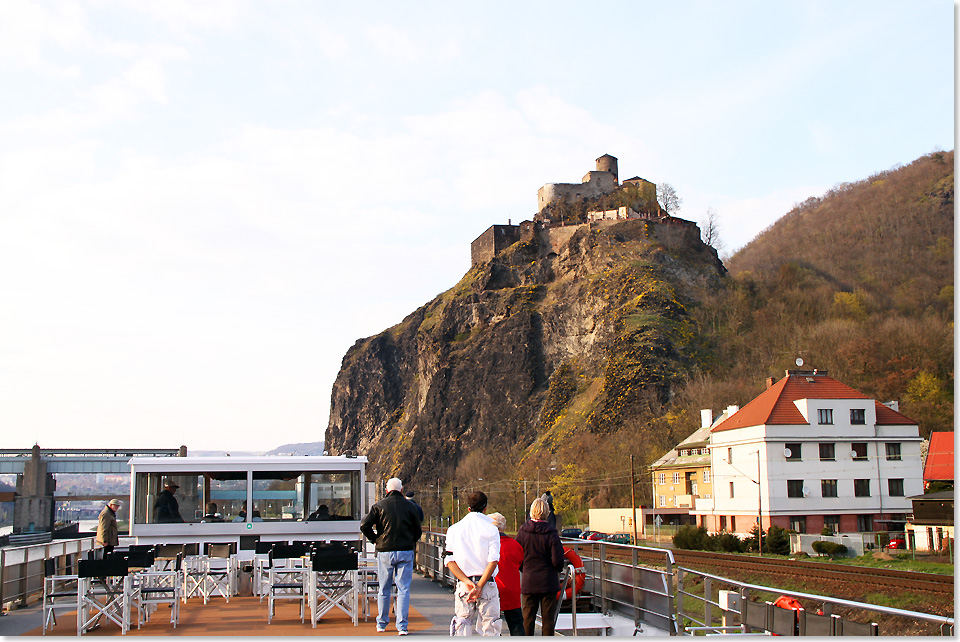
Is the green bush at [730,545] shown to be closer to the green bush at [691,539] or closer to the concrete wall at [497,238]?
the green bush at [691,539]

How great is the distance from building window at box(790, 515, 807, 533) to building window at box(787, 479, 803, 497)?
1.29m

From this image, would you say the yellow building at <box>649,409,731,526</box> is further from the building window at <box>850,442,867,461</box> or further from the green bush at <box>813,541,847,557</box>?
the green bush at <box>813,541,847,557</box>

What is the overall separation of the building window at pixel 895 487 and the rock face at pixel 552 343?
3339cm

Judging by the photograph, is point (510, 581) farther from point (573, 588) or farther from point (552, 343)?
point (552, 343)

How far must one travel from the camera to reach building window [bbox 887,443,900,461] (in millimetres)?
54625

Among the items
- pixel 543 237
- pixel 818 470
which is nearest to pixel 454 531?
pixel 818 470

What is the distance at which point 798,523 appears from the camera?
52.1 metres

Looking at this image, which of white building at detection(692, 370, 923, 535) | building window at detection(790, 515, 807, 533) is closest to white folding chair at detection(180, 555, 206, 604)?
white building at detection(692, 370, 923, 535)

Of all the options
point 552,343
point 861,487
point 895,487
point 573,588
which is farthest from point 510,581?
point 552,343

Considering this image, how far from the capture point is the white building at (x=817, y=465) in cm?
5247

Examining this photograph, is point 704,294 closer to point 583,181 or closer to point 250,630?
point 583,181

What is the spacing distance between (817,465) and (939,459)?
11.6 meters

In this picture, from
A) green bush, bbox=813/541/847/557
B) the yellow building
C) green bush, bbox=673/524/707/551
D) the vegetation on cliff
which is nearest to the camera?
green bush, bbox=813/541/847/557

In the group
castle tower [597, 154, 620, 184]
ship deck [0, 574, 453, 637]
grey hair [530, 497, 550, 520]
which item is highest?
castle tower [597, 154, 620, 184]
